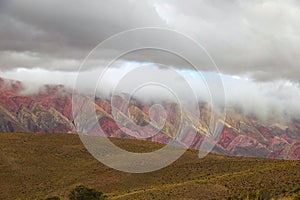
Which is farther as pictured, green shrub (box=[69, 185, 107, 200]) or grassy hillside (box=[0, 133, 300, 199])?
grassy hillside (box=[0, 133, 300, 199])

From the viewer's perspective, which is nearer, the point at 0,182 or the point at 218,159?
the point at 0,182

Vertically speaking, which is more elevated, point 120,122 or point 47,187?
point 120,122

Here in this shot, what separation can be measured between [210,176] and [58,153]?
78576 mm

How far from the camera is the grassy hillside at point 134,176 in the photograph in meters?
110

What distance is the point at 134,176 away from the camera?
149000 millimetres

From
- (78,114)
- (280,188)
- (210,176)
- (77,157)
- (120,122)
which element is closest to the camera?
(78,114)

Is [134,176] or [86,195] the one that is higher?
[86,195]

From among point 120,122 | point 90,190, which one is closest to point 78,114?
point 120,122

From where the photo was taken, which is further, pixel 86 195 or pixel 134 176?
pixel 134 176

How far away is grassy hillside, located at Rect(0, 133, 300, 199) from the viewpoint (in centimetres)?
11050

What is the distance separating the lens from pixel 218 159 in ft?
534

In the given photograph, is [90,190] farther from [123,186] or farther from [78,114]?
[78,114]

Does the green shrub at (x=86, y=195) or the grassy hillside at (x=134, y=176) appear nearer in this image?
the green shrub at (x=86, y=195)

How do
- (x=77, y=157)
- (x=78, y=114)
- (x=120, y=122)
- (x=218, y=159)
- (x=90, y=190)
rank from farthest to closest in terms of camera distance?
(x=77, y=157) → (x=218, y=159) → (x=90, y=190) → (x=120, y=122) → (x=78, y=114)
